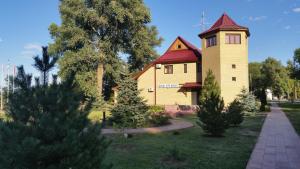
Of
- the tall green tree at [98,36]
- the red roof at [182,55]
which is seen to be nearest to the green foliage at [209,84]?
the red roof at [182,55]

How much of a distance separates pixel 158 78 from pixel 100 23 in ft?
30.9

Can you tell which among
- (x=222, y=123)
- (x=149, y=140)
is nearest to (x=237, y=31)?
(x=222, y=123)

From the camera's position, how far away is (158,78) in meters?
33.1

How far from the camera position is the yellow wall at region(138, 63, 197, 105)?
31375 millimetres

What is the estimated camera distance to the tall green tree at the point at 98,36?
3102 cm

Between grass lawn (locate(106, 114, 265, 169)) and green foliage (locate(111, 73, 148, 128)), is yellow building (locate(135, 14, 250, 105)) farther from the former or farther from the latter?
grass lawn (locate(106, 114, 265, 169))


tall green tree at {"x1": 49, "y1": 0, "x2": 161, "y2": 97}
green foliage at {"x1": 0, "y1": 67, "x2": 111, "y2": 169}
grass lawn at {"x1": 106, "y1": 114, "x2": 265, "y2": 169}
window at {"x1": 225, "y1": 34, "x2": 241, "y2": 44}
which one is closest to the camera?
green foliage at {"x1": 0, "y1": 67, "x2": 111, "y2": 169}

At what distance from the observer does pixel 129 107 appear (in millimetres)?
15469

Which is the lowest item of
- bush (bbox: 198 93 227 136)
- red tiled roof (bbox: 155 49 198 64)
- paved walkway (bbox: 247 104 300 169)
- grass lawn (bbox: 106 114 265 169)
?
grass lawn (bbox: 106 114 265 169)

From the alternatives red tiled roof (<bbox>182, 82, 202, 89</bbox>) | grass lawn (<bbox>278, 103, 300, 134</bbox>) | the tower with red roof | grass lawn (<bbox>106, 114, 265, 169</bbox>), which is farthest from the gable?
grass lawn (<bbox>106, 114, 265, 169</bbox>)

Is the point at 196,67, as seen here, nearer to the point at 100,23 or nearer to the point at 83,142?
the point at 100,23

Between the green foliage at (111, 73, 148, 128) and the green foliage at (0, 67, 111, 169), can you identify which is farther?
the green foliage at (111, 73, 148, 128)

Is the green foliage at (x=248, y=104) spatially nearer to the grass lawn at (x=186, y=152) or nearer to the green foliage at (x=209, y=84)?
the green foliage at (x=209, y=84)

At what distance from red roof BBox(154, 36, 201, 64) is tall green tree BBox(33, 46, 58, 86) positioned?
28193 millimetres
